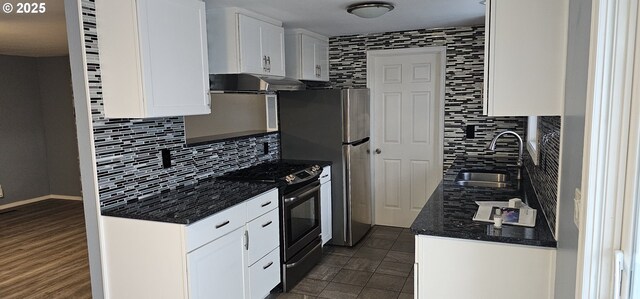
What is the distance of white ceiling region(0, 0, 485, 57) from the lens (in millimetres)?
3043

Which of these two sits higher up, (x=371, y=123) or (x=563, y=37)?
(x=563, y=37)

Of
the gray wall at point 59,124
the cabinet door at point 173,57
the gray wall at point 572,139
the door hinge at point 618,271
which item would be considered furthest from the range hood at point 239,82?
the gray wall at point 59,124

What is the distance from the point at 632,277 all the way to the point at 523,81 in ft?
2.95

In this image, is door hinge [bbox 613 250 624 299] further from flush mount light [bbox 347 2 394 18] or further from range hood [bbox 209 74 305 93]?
range hood [bbox 209 74 305 93]

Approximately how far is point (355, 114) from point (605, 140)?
2961 mm

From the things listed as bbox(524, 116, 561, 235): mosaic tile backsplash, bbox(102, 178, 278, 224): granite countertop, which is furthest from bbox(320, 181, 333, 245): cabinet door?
bbox(524, 116, 561, 235): mosaic tile backsplash

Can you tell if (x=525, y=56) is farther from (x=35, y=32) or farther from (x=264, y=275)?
(x=35, y=32)

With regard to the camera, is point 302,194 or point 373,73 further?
point 373,73

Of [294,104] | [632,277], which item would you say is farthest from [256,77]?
[632,277]

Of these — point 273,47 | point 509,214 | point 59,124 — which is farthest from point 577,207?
point 59,124

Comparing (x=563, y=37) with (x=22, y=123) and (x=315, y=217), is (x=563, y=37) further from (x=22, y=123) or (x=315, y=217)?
(x=22, y=123)

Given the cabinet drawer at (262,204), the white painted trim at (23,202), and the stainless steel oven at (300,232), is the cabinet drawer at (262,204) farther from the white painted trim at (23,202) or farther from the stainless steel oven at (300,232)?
the white painted trim at (23,202)

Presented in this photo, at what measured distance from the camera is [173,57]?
2457mm

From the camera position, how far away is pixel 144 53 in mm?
2252
